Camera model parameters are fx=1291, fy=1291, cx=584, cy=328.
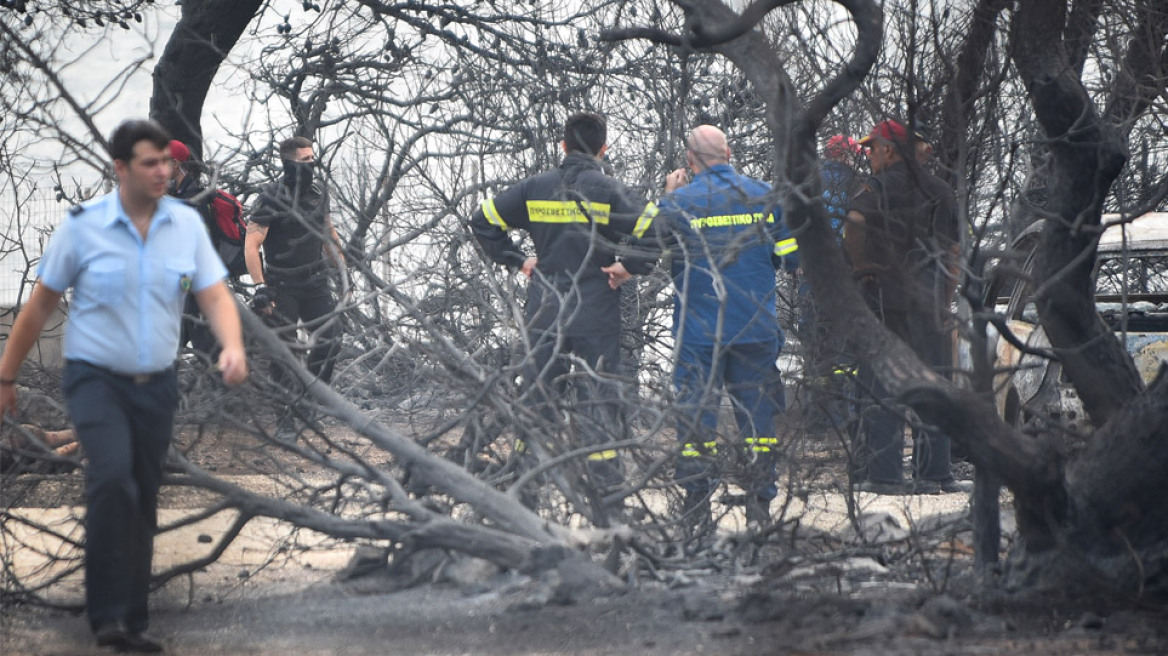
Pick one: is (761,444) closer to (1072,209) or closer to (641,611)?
(641,611)

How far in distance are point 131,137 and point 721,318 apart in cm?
241

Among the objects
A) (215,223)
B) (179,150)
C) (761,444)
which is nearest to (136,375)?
(761,444)

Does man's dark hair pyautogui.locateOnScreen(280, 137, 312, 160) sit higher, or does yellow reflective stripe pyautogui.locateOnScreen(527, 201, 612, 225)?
man's dark hair pyautogui.locateOnScreen(280, 137, 312, 160)

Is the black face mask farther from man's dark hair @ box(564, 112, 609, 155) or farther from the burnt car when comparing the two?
the burnt car

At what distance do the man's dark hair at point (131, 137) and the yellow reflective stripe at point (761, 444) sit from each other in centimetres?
260

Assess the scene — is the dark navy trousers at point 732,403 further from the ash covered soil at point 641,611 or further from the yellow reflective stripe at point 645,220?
the yellow reflective stripe at point 645,220

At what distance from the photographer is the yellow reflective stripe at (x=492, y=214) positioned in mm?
6301

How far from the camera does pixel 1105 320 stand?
23.3 feet

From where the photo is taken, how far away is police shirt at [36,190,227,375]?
3.94 metres

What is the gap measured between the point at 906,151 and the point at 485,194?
3.72 metres

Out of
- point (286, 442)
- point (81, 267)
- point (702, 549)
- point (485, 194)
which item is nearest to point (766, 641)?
point (702, 549)

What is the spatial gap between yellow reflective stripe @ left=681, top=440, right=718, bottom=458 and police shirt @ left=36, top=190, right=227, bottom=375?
2.00 meters

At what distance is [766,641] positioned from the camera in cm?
386


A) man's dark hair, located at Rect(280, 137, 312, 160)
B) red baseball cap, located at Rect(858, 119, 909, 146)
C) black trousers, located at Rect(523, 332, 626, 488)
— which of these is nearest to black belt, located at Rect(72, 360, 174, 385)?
black trousers, located at Rect(523, 332, 626, 488)
